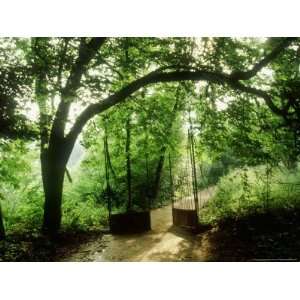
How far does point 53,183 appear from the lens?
784 cm

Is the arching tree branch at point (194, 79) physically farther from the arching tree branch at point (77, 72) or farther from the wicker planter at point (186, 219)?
the wicker planter at point (186, 219)

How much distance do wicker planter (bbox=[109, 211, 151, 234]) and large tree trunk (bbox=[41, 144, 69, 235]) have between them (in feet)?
5.29

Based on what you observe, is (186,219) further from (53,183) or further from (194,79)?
(194,79)

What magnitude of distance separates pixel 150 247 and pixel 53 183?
248 centimetres

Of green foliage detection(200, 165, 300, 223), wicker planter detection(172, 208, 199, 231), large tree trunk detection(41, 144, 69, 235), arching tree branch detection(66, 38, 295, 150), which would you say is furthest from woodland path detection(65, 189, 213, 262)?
arching tree branch detection(66, 38, 295, 150)

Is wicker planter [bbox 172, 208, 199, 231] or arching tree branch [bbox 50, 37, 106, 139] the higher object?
arching tree branch [bbox 50, 37, 106, 139]

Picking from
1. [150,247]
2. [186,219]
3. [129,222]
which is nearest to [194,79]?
[150,247]

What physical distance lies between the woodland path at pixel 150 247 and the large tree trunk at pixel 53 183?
2.69ft

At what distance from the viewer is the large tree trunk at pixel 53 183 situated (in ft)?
24.6

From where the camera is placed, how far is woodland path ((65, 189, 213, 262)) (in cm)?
650

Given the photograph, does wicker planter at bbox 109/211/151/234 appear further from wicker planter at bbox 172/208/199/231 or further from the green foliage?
the green foliage

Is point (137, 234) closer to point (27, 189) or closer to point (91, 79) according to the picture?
point (27, 189)

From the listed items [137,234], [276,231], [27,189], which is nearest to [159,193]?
[137,234]

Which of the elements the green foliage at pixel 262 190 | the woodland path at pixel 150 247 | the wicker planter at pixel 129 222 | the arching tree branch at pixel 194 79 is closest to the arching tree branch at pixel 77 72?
the arching tree branch at pixel 194 79
